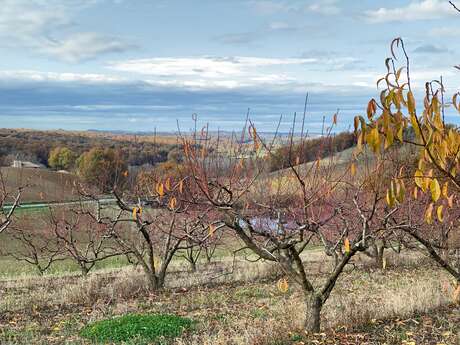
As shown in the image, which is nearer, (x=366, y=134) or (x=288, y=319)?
(x=366, y=134)

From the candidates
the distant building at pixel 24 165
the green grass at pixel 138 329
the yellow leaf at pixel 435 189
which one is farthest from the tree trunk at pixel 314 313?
the distant building at pixel 24 165

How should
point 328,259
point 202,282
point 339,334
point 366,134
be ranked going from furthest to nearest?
point 328,259 → point 202,282 → point 339,334 → point 366,134

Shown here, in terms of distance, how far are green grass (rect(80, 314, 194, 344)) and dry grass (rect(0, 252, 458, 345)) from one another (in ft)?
0.72

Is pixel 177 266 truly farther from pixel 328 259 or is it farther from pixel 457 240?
pixel 457 240

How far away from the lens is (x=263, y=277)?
13203mm

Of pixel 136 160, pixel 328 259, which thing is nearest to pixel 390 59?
pixel 328 259

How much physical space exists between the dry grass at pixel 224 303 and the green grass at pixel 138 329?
0.22m

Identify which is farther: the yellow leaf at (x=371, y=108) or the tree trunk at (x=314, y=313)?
the tree trunk at (x=314, y=313)

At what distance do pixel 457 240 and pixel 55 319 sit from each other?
10.4 metres

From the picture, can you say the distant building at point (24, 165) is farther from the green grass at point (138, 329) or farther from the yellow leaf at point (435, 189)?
the yellow leaf at point (435, 189)

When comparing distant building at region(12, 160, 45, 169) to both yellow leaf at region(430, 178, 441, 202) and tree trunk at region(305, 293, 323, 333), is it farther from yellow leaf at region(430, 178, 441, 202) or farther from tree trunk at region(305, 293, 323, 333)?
yellow leaf at region(430, 178, 441, 202)

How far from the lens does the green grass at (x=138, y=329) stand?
6.74 m

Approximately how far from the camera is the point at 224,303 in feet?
31.7

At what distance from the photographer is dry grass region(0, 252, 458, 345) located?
6816 millimetres
